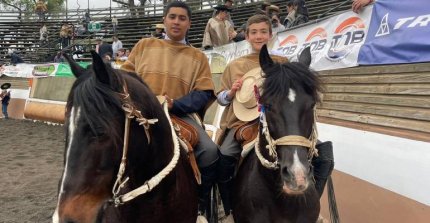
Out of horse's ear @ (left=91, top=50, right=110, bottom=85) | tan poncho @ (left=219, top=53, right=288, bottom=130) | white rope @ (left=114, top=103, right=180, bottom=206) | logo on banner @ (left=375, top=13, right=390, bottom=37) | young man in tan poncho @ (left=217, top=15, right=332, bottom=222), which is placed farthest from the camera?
logo on banner @ (left=375, top=13, right=390, bottom=37)

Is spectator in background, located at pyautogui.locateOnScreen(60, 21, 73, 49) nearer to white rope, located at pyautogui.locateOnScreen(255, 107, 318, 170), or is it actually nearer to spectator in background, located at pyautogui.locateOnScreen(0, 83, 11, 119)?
spectator in background, located at pyautogui.locateOnScreen(0, 83, 11, 119)

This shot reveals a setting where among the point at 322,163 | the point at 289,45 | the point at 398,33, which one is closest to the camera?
the point at 322,163

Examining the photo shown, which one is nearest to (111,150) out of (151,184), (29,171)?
(151,184)

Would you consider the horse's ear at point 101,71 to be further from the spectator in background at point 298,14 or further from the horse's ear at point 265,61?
the spectator in background at point 298,14

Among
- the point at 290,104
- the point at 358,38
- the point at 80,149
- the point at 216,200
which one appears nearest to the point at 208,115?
the point at 358,38

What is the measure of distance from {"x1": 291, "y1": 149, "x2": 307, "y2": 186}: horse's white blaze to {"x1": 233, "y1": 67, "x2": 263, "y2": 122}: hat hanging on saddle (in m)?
1.06

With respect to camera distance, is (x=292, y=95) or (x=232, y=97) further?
(x=232, y=97)

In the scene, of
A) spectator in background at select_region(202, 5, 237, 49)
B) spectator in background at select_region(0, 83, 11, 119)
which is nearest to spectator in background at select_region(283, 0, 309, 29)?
spectator in background at select_region(202, 5, 237, 49)

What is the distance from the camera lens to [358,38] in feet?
17.4

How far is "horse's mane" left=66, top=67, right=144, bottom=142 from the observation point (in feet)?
7.16

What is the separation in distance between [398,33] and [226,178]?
2249mm

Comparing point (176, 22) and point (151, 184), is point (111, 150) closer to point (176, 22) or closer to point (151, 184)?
point (151, 184)

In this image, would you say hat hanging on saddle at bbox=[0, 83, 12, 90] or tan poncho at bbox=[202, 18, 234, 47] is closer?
tan poncho at bbox=[202, 18, 234, 47]

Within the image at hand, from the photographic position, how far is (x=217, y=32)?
1315 cm
